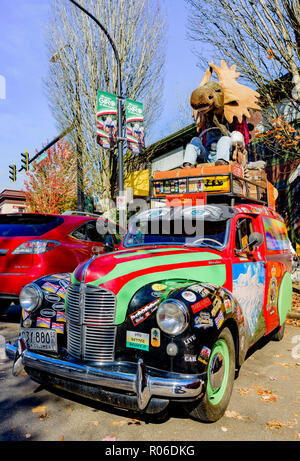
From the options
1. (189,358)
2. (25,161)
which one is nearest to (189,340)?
(189,358)

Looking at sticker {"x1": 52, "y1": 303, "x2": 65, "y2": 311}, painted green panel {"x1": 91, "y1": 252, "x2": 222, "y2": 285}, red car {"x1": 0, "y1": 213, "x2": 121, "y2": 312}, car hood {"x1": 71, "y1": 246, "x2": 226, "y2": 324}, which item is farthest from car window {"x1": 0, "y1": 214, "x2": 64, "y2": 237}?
painted green panel {"x1": 91, "y1": 252, "x2": 222, "y2": 285}

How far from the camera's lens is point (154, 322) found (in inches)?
116

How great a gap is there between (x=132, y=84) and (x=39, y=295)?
15000mm

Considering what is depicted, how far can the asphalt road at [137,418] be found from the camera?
2.94m

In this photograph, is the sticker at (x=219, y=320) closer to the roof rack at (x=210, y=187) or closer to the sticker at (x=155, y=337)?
the sticker at (x=155, y=337)

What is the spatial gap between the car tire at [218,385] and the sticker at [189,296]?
465mm

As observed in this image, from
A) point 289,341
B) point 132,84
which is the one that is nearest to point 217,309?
point 289,341

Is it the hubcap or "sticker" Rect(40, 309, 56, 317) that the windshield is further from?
"sticker" Rect(40, 309, 56, 317)

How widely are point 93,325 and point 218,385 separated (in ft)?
4.00

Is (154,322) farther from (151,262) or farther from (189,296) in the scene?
(151,262)

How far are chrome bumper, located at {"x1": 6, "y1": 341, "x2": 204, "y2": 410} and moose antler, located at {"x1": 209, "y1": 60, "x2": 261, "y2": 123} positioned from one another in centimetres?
501

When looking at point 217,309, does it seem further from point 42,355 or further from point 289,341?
point 289,341

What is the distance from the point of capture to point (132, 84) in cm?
1680

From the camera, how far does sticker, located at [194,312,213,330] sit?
114 inches
